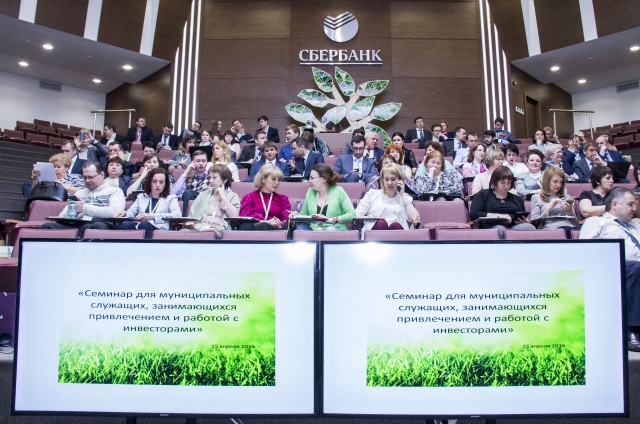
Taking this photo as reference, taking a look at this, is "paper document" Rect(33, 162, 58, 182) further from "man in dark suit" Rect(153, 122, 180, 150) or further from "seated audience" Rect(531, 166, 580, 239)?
"seated audience" Rect(531, 166, 580, 239)

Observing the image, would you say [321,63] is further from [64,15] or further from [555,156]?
[555,156]

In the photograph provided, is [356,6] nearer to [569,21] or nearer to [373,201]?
[569,21]

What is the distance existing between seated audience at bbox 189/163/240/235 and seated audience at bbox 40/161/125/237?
2.13 ft

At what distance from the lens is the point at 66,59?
9891mm

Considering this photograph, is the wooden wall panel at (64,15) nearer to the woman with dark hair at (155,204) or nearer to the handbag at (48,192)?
the handbag at (48,192)

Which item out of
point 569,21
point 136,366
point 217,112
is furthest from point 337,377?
point 569,21

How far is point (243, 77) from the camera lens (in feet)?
29.3

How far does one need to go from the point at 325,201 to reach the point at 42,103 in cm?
1022

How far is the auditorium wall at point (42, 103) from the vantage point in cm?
1059

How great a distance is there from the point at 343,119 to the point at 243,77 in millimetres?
2041

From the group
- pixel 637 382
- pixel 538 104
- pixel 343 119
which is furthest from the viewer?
pixel 538 104

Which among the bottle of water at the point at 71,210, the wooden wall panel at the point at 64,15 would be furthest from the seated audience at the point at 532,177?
the wooden wall panel at the point at 64,15

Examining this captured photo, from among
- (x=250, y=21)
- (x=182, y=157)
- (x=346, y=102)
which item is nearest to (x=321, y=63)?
(x=346, y=102)

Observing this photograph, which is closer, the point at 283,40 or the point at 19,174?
the point at 19,174
